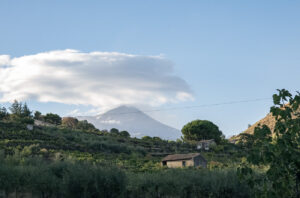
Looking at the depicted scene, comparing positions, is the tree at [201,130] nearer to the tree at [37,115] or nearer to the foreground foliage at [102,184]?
the tree at [37,115]

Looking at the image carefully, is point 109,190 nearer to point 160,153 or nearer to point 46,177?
point 46,177

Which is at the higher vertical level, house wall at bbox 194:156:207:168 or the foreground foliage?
Result: house wall at bbox 194:156:207:168

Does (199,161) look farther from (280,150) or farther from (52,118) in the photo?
(52,118)

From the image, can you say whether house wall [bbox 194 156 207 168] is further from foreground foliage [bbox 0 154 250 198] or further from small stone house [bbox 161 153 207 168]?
foreground foliage [bbox 0 154 250 198]

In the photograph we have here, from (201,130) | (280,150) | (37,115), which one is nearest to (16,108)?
(37,115)

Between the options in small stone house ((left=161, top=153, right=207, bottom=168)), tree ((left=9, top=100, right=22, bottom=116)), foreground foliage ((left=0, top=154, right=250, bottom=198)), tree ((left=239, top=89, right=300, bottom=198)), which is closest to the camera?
tree ((left=239, top=89, right=300, bottom=198))

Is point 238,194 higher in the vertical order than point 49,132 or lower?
lower

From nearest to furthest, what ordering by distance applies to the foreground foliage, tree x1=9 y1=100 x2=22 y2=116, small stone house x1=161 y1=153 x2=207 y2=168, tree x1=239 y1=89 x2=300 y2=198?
1. tree x1=239 y1=89 x2=300 y2=198
2. the foreground foliage
3. small stone house x1=161 y1=153 x2=207 y2=168
4. tree x1=9 y1=100 x2=22 y2=116

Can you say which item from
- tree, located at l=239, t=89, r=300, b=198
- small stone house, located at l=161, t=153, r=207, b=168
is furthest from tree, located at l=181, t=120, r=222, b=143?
tree, located at l=239, t=89, r=300, b=198

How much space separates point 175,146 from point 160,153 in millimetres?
12653

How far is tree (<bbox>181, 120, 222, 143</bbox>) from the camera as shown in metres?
115

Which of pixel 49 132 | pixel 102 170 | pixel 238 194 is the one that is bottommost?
pixel 238 194

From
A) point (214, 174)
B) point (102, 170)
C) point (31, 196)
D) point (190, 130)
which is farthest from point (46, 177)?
point (190, 130)

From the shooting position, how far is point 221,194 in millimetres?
23703
